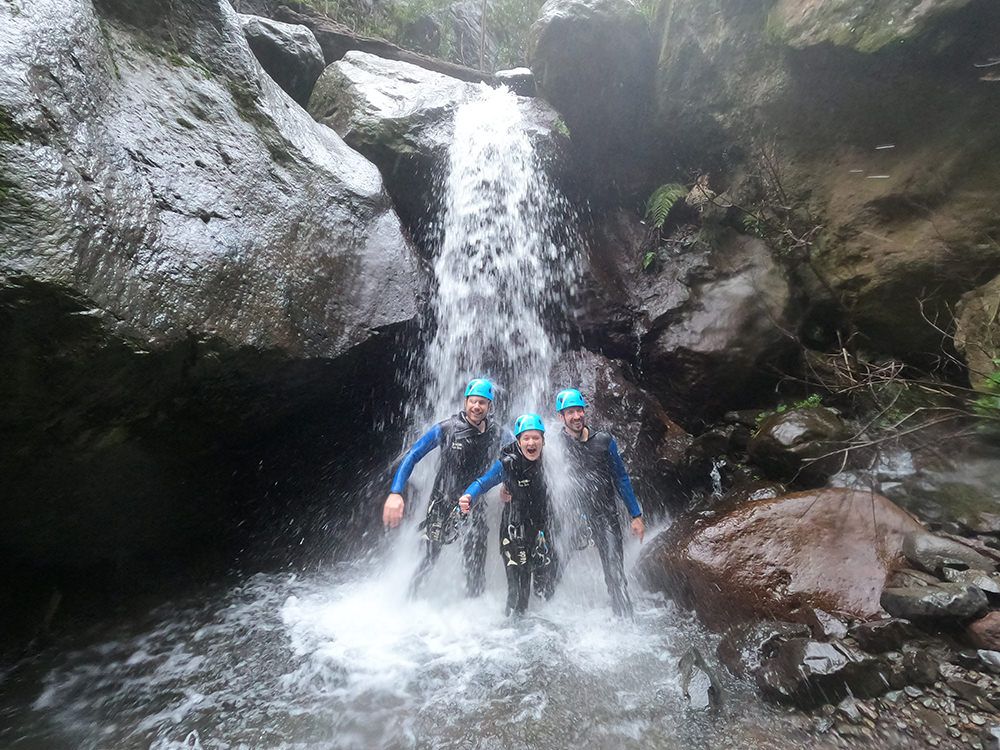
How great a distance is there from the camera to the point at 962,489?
461 centimetres

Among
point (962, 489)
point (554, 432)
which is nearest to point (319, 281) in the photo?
point (554, 432)

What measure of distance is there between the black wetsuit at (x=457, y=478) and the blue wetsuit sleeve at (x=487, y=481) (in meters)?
0.32

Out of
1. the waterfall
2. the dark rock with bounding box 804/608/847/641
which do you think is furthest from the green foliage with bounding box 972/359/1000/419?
the waterfall

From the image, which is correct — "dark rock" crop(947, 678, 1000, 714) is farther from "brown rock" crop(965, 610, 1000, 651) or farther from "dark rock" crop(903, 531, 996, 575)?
"dark rock" crop(903, 531, 996, 575)

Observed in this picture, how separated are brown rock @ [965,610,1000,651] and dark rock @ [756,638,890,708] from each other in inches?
23.2

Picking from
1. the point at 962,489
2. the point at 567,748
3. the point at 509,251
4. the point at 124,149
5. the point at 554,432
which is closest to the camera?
the point at 567,748

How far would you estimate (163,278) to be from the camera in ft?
12.8

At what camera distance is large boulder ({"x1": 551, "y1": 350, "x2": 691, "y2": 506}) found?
6.70 m

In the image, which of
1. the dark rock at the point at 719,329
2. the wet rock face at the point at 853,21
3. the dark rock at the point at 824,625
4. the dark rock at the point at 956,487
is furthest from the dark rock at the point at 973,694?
the wet rock face at the point at 853,21

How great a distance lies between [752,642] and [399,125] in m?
7.96

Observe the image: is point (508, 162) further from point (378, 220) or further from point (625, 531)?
point (625, 531)

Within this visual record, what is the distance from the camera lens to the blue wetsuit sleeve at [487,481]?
4855 mm

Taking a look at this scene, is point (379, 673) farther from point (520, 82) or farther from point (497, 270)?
point (520, 82)

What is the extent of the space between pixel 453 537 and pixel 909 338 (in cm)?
564
